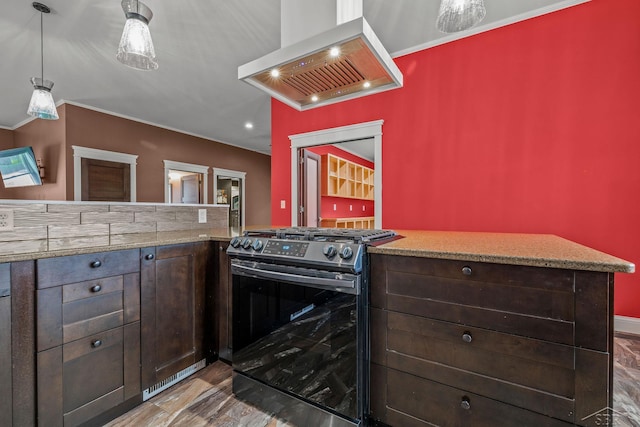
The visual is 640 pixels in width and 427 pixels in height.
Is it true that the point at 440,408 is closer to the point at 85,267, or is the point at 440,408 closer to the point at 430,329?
the point at 430,329

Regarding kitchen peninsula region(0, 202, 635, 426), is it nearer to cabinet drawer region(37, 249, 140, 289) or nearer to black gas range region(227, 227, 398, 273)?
cabinet drawer region(37, 249, 140, 289)

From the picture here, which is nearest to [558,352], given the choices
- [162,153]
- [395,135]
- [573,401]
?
[573,401]

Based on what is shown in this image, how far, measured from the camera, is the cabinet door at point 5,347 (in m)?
1.11

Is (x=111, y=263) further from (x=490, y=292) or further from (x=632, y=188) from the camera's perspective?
(x=632, y=188)

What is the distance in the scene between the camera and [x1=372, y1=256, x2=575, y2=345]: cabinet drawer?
3.23ft

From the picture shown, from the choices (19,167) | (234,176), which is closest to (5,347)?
(19,167)

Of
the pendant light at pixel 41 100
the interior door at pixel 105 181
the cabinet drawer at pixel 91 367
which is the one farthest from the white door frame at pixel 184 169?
the cabinet drawer at pixel 91 367

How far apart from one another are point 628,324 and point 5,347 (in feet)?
13.1

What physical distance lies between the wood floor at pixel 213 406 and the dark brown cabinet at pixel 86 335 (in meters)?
0.14

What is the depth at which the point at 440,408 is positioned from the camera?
1.19m

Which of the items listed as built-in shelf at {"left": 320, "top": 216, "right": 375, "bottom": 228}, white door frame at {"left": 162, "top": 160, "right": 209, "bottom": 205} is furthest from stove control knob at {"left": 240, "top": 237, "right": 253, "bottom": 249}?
white door frame at {"left": 162, "top": 160, "right": 209, "bottom": 205}

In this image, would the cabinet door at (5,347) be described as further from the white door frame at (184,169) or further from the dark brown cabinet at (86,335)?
the white door frame at (184,169)

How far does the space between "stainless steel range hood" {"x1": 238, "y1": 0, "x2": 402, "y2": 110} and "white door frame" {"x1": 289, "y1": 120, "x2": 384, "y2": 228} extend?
159 centimetres

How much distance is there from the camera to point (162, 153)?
5.62 m
